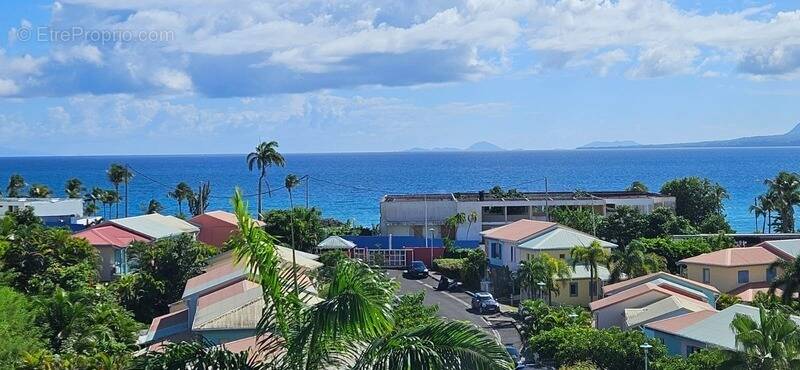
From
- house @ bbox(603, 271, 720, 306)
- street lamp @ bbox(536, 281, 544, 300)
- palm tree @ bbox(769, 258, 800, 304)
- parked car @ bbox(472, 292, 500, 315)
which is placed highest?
palm tree @ bbox(769, 258, 800, 304)

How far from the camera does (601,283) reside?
5119 centimetres

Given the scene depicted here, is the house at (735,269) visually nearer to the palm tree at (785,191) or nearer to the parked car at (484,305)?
the parked car at (484,305)

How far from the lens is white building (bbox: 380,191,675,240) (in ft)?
268

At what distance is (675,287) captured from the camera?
141ft

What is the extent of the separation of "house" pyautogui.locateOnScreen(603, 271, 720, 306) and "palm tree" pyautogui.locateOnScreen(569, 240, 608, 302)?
3493 millimetres

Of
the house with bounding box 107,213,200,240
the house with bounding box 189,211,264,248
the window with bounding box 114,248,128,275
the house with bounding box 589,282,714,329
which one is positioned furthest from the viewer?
the house with bounding box 189,211,264,248

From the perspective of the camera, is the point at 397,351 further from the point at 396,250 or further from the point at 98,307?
the point at 396,250

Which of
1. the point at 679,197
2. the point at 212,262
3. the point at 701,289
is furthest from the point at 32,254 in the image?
the point at 679,197

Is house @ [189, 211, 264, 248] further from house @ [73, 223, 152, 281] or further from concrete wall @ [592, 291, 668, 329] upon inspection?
concrete wall @ [592, 291, 668, 329]

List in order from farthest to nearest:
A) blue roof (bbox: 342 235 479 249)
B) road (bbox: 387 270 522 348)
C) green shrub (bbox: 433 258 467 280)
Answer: blue roof (bbox: 342 235 479 249) → green shrub (bbox: 433 258 467 280) → road (bbox: 387 270 522 348)

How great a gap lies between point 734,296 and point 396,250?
1141 inches

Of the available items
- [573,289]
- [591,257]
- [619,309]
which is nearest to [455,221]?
[573,289]

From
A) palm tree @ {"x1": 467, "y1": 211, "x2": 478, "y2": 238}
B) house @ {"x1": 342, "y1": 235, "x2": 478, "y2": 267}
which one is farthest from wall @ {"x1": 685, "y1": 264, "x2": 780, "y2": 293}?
palm tree @ {"x1": 467, "y1": 211, "x2": 478, "y2": 238}

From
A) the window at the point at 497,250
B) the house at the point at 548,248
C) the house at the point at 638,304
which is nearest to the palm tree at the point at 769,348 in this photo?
the house at the point at 638,304
